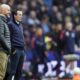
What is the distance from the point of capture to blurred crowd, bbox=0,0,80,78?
70.9 ft

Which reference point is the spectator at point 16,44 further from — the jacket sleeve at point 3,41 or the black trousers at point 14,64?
the jacket sleeve at point 3,41

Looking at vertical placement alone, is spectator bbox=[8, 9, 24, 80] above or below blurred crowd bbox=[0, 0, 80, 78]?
above

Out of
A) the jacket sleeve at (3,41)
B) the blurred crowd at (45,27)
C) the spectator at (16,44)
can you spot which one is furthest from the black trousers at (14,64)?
the blurred crowd at (45,27)

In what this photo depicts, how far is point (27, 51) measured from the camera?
22094 mm

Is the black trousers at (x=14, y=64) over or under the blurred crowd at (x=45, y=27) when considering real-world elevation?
over

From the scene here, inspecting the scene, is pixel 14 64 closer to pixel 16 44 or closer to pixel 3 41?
pixel 16 44

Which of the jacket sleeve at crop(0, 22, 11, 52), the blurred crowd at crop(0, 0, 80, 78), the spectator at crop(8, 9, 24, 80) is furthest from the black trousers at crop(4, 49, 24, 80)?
the blurred crowd at crop(0, 0, 80, 78)

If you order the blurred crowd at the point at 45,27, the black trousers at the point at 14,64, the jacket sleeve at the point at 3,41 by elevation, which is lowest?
the blurred crowd at the point at 45,27

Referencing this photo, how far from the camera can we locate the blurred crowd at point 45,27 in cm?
2161

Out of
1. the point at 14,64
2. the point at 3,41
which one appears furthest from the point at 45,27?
the point at 3,41

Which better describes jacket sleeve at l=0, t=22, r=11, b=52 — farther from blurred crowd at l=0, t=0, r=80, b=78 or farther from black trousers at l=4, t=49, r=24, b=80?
blurred crowd at l=0, t=0, r=80, b=78

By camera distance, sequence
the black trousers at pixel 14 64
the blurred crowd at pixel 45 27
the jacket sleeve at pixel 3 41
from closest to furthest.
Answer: the jacket sleeve at pixel 3 41 < the black trousers at pixel 14 64 < the blurred crowd at pixel 45 27

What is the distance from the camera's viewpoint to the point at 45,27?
2486cm

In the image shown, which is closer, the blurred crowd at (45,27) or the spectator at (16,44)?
the spectator at (16,44)
